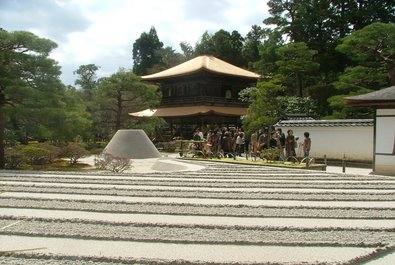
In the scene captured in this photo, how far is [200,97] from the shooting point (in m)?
31.1

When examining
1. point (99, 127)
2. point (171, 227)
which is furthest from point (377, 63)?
point (171, 227)

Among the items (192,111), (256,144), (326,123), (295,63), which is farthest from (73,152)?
(295,63)

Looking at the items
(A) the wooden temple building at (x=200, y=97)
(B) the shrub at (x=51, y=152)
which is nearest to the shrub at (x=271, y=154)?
(B) the shrub at (x=51, y=152)

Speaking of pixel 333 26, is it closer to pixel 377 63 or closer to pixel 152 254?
pixel 377 63

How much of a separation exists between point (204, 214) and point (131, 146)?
11.8 metres

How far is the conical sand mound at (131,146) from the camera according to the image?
1734cm

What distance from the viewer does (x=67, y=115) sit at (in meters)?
14.8

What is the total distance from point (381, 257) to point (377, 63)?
20.2 meters

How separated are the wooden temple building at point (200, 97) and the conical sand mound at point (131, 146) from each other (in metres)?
11.2

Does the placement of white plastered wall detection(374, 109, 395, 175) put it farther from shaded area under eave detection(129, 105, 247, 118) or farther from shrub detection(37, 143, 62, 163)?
shaded area under eave detection(129, 105, 247, 118)

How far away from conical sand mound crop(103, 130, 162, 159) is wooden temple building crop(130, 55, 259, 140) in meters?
11.2

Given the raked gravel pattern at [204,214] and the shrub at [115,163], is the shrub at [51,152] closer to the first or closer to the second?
the shrub at [115,163]

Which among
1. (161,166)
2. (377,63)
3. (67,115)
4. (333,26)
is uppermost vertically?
(333,26)

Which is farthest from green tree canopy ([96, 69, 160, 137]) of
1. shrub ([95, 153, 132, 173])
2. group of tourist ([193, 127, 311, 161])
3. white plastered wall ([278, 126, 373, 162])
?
shrub ([95, 153, 132, 173])
